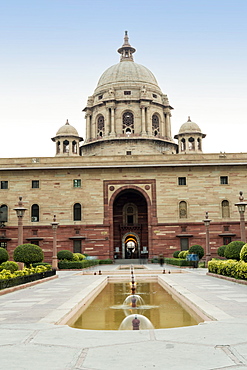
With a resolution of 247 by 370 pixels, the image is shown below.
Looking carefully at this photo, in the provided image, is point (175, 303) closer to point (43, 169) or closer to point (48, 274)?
point (48, 274)

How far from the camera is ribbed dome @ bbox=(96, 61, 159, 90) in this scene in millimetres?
55844

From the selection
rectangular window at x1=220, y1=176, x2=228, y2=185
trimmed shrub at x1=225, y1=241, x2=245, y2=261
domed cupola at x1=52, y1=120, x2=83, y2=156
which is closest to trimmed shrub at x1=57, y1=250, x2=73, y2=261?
trimmed shrub at x1=225, y1=241, x2=245, y2=261

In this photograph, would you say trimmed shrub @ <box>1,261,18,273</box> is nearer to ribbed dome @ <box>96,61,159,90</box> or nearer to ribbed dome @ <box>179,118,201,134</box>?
ribbed dome @ <box>179,118,201,134</box>

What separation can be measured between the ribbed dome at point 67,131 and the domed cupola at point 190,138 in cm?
1302

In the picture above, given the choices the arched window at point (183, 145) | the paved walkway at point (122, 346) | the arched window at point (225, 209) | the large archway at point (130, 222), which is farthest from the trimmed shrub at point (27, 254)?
the arched window at point (183, 145)

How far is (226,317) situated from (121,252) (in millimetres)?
37117

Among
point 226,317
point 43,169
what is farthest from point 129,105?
point 226,317

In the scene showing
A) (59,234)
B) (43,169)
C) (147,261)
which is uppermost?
(43,169)

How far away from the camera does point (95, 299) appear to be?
44.6 feet

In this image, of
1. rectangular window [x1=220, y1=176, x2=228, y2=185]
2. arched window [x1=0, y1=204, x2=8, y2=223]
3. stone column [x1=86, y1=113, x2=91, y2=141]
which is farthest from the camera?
stone column [x1=86, y1=113, x2=91, y2=141]

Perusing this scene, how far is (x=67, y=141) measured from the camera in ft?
167

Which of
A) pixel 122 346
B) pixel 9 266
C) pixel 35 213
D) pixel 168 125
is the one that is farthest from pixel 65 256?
pixel 168 125

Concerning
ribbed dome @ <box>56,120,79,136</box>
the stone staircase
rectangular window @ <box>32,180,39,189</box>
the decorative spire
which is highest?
the decorative spire

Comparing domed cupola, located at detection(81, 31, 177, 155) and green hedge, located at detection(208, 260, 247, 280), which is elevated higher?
domed cupola, located at detection(81, 31, 177, 155)
